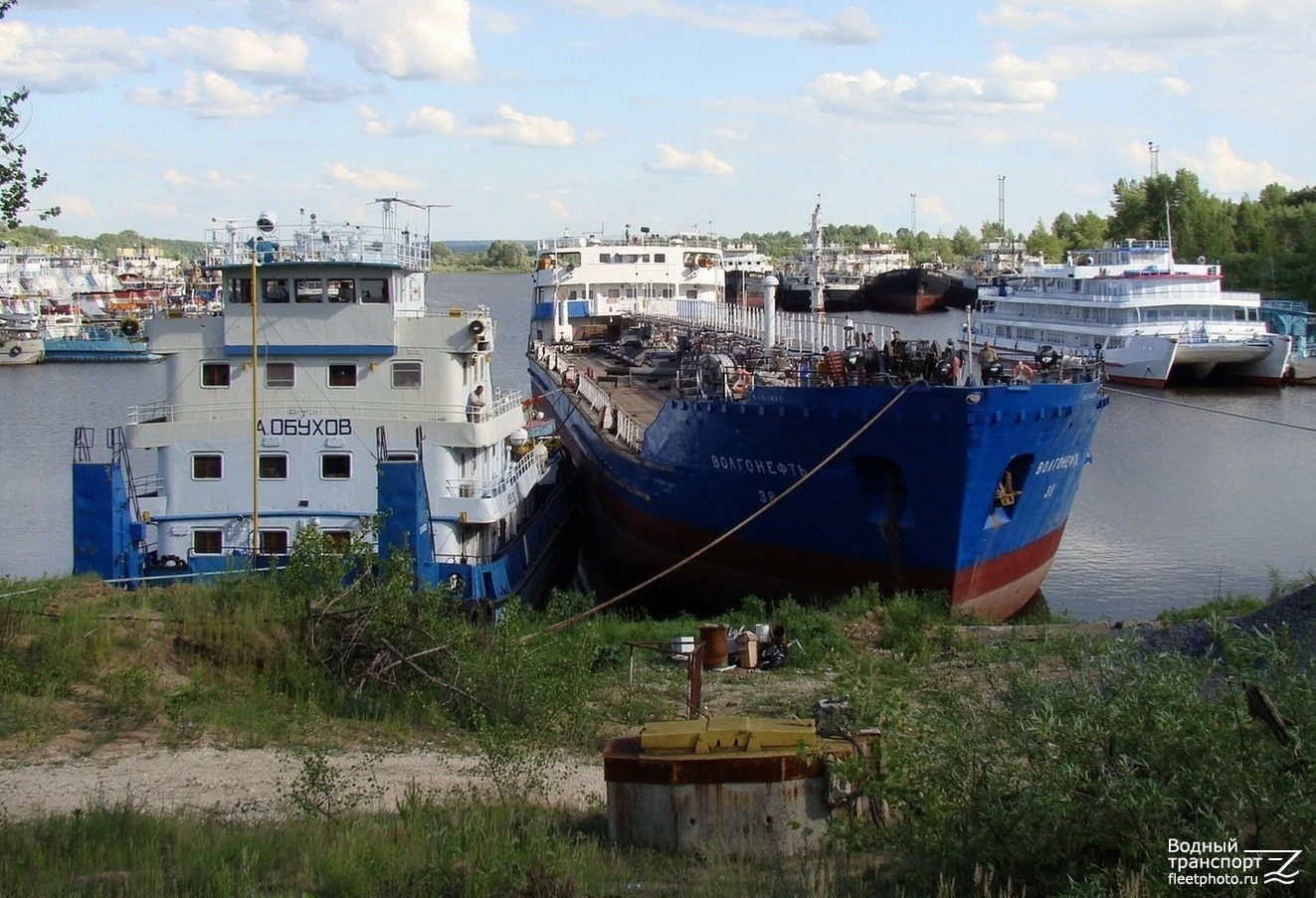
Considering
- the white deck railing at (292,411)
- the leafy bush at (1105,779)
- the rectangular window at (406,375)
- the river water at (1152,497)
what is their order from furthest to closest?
the river water at (1152,497), the rectangular window at (406,375), the white deck railing at (292,411), the leafy bush at (1105,779)

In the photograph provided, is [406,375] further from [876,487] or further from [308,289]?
[876,487]

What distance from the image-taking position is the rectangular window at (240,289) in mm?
19359

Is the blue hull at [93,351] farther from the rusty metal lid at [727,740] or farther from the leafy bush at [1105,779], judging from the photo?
the leafy bush at [1105,779]

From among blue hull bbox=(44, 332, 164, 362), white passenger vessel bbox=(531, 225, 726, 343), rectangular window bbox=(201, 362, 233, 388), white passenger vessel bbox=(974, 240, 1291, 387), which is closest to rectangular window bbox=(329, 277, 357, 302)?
rectangular window bbox=(201, 362, 233, 388)

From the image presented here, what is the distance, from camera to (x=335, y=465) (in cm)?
1873

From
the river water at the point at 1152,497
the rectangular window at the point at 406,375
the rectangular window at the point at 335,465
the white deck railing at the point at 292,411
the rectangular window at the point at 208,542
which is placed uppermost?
the rectangular window at the point at 406,375

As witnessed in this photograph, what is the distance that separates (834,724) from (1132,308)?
2255 inches

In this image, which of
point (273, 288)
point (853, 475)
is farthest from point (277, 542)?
point (853, 475)

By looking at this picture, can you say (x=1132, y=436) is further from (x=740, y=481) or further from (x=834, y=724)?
(x=834, y=724)

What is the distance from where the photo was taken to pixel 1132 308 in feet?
201

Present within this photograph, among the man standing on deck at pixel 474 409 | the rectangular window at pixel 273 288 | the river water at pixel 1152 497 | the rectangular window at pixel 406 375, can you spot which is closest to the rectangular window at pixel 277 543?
the rectangular window at pixel 406 375

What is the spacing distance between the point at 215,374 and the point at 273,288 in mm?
1553

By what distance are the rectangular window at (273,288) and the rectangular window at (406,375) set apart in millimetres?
2036

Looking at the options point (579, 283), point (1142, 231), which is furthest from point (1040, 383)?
point (1142, 231)
